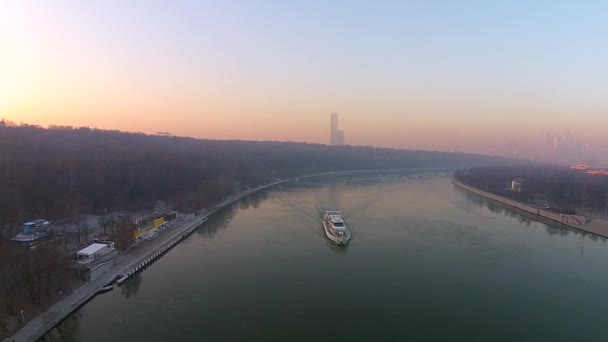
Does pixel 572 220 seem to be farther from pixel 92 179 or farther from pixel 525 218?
pixel 92 179

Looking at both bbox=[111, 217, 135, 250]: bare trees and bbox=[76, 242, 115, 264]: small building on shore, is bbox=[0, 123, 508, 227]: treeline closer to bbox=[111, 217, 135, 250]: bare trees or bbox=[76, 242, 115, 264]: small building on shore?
bbox=[111, 217, 135, 250]: bare trees

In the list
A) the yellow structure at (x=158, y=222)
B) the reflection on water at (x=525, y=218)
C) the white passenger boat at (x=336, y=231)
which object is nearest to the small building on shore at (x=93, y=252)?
the yellow structure at (x=158, y=222)

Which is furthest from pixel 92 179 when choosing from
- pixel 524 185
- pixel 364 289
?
pixel 524 185

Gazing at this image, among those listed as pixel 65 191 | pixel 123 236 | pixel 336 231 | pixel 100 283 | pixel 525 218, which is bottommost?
pixel 525 218

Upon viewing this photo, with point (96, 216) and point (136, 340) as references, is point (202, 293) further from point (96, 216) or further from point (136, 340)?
point (96, 216)

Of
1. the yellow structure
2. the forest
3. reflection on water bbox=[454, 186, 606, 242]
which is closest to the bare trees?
the forest

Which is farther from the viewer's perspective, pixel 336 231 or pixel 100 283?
pixel 336 231

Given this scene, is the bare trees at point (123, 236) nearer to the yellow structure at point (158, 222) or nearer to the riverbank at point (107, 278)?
the riverbank at point (107, 278)

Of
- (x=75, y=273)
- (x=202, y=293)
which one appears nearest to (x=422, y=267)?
(x=202, y=293)
